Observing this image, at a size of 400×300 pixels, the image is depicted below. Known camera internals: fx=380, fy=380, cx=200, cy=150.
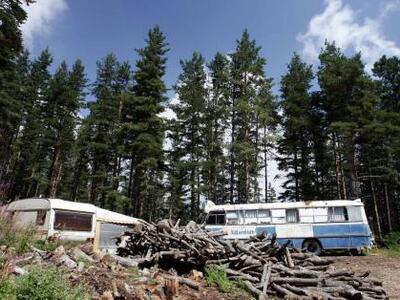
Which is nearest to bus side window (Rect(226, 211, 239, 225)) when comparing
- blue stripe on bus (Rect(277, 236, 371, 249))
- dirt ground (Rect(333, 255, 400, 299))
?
blue stripe on bus (Rect(277, 236, 371, 249))

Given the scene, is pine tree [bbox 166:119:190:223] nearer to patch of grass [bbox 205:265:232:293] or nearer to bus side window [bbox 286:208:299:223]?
bus side window [bbox 286:208:299:223]

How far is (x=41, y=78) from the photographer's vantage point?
41.9m

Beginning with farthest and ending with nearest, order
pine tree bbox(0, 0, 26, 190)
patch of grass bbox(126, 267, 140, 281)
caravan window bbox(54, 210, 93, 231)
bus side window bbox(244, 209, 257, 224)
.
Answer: bus side window bbox(244, 209, 257, 224) < caravan window bbox(54, 210, 93, 231) < pine tree bbox(0, 0, 26, 190) < patch of grass bbox(126, 267, 140, 281)

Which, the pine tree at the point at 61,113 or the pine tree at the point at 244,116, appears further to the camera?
the pine tree at the point at 61,113

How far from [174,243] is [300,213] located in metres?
10.9

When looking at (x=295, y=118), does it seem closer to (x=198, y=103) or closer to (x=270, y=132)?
(x=270, y=132)

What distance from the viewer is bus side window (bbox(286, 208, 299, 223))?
2031 cm

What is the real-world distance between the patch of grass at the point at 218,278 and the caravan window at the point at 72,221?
9715mm

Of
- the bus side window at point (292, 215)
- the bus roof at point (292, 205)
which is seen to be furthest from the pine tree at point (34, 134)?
the bus side window at point (292, 215)

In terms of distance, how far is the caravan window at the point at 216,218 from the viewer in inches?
833

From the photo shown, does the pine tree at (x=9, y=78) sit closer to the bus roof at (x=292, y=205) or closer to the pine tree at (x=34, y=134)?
the pine tree at (x=34, y=134)

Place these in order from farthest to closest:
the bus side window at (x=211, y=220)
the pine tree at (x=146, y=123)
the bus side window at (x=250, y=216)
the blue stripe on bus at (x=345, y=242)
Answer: the pine tree at (x=146, y=123)
the bus side window at (x=211, y=220)
the bus side window at (x=250, y=216)
the blue stripe on bus at (x=345, y=242)

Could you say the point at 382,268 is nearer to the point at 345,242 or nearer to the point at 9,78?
the point at 345,242

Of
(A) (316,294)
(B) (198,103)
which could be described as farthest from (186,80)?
(A) (316,294)
